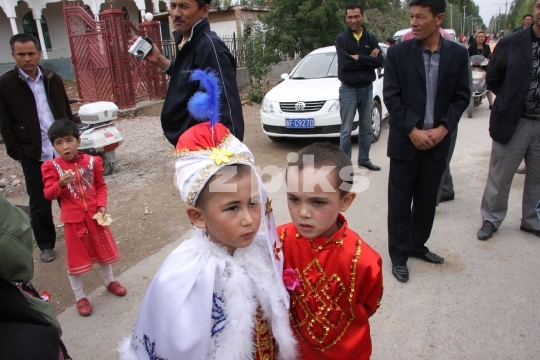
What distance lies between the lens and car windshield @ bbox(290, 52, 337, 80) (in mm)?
7738

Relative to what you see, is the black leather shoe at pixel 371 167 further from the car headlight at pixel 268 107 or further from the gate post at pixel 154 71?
the gate post at pixel 154 71

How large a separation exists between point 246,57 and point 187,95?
411 inches

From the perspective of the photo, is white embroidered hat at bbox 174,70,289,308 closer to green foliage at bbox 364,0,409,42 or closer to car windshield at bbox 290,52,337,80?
car windshield at bbox 290,52,337,80

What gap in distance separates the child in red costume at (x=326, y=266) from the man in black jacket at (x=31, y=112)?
9.44ft

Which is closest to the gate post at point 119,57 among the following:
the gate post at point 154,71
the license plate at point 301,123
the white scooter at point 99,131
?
the gate post at point 154,71

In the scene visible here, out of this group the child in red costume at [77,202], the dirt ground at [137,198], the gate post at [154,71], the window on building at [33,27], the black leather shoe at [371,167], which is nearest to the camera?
the child in red costume at [77,202]

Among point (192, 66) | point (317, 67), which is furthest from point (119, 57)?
point (192, 66)

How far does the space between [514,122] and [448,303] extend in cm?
172

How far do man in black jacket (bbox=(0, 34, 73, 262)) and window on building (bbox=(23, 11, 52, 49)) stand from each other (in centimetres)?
1875

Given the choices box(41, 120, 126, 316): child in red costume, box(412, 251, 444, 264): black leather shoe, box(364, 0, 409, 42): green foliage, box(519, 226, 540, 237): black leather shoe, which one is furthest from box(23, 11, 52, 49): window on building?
box(519, 226, 540, 237): black leather shoe

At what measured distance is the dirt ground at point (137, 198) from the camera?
3643 millimetres

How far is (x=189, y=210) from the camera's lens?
4.98 feet

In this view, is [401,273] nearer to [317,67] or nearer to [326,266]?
[326,266]

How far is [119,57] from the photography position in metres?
10.1
